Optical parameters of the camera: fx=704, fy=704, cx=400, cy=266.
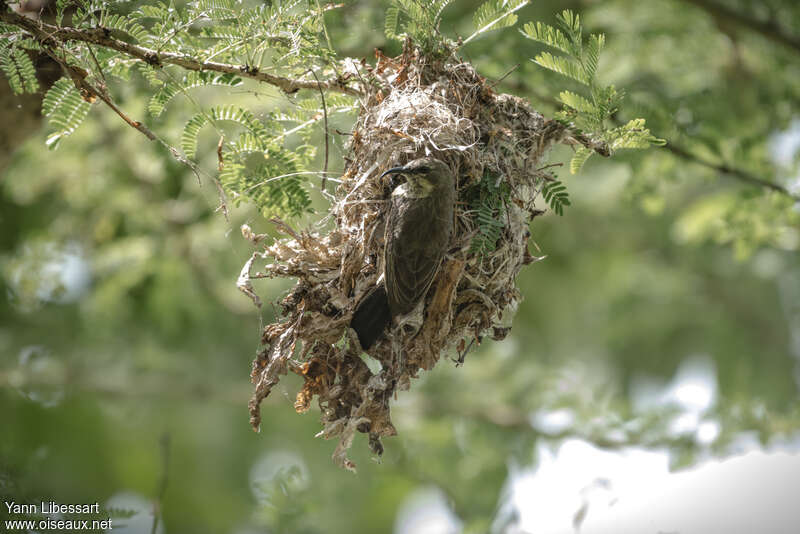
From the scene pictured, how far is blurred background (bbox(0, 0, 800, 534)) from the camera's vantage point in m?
5.68

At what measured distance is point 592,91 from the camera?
10.3ft

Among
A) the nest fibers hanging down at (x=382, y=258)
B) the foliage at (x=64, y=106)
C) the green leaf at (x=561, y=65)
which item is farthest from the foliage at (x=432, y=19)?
the foliage at (x=64, y=106)

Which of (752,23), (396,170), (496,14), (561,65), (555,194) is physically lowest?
(555,194)

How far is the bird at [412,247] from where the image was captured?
3.08m

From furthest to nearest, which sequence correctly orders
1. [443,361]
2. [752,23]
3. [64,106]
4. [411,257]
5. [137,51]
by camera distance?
[443,361]
[752,23]
[64,106]
[411,257]
[137,51]

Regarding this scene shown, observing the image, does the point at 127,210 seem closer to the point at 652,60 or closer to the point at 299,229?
the point at 299,229

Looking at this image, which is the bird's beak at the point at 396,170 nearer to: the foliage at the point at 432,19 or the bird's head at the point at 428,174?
the bird's head at the point at 428,174

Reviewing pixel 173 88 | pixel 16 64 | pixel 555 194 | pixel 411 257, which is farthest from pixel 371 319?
pixel 16 64

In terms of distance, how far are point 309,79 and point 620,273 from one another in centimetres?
940

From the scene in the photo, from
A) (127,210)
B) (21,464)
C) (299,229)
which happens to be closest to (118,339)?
(127,210)

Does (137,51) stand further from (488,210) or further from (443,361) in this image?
(443,361)

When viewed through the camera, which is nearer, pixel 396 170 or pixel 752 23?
pixel 396 170

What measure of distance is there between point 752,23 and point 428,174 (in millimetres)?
4962

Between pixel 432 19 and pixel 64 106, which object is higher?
pixel 432 19
